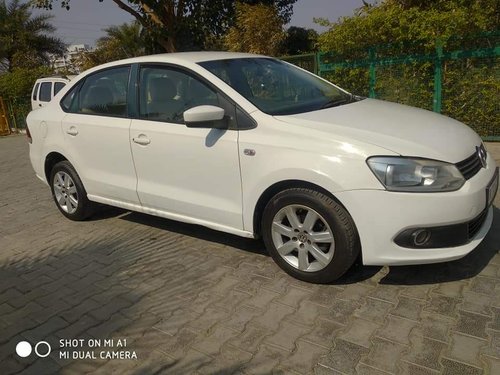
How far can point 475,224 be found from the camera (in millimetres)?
3041

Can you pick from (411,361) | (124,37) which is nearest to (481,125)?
(411,361)

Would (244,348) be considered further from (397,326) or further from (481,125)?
(481,125)

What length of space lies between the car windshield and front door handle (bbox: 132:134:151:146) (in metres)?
0.80

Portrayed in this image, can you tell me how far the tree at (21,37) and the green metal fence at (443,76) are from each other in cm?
1988

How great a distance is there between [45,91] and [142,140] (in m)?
10.5

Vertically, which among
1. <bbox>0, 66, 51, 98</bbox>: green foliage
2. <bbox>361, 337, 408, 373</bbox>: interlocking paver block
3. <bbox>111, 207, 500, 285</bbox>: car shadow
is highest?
<bbox>0, 66, 51, 98</bbox>: green foliage


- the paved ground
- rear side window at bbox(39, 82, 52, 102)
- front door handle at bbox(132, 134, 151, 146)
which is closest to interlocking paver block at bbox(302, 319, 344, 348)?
the paved ground

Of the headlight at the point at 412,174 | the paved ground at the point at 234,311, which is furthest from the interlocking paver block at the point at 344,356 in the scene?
the headlight at the point at 412,174

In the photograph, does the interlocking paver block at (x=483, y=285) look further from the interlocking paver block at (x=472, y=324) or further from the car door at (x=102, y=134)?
the car door at (x=102, y=134)

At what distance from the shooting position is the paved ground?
251cm

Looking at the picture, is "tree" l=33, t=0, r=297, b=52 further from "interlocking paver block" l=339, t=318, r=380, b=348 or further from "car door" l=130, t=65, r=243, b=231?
"interlocking paver block" l=339, t=318, r=380, b=348

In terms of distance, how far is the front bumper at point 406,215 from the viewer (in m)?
2.77

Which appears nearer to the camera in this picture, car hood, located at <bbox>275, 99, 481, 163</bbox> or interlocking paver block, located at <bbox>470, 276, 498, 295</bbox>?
car hood, located at <bbox>275, 99, 481, 163</bbox>

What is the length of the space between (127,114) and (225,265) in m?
1.67
